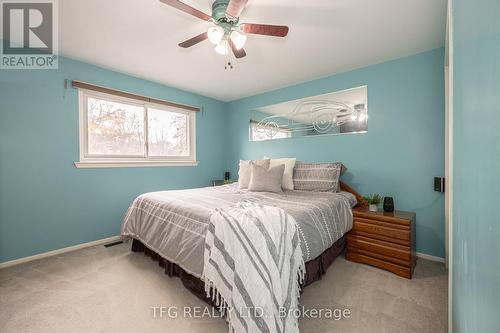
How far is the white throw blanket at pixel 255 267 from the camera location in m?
1.19

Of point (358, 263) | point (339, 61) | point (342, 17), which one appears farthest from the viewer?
point (339, 61)

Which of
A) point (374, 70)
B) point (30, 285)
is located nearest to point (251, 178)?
point (374, 70)

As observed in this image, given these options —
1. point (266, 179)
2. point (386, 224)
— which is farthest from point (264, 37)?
point (386, 224)

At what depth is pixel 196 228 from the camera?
5.44 feet

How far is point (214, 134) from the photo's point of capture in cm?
A: 448

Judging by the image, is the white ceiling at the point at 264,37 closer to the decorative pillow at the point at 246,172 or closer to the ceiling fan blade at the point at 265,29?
the ceiling fan blade at the point at 265,29

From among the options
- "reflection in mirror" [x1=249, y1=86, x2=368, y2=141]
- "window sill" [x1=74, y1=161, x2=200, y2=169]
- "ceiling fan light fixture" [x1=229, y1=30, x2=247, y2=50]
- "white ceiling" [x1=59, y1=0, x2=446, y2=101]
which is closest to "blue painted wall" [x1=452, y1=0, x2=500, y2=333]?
"ceiling fan light fixture" [x1=229, y1=30, x2=247, y2=50]

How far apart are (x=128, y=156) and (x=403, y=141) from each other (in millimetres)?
3930

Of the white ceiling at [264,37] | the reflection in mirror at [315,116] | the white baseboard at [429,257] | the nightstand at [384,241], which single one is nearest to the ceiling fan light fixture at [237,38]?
the white ceiling at [264,37]

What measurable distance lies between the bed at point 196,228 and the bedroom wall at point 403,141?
66 cm

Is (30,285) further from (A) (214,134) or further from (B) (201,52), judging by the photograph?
(A) (214,134)

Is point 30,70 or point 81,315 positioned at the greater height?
point 30,70

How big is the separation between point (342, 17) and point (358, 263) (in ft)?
8.35

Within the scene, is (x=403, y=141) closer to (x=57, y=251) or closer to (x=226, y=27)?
(x=226, y=27)
